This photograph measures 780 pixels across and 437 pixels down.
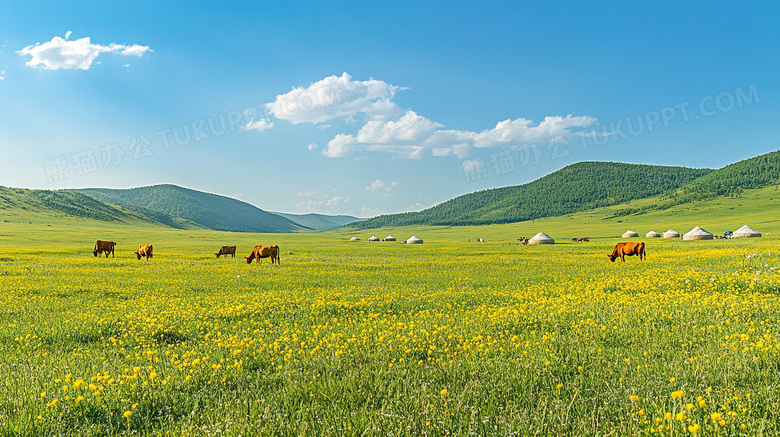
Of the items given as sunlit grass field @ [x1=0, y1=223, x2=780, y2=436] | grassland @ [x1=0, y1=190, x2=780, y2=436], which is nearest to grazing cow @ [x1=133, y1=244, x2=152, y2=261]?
grassland @ [x1=0, y1=190, x2=780, y2=436]

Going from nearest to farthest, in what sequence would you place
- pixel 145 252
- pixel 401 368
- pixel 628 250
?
pixel 401 368
pixel 628 250
pixel 145 252

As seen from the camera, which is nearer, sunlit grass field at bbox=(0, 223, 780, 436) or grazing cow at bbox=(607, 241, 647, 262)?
sunlit grass field at bbox=(0, 223, 780, 436)

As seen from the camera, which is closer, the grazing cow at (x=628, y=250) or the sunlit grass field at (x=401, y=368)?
the sunlit grass field at (x=401, y=368)

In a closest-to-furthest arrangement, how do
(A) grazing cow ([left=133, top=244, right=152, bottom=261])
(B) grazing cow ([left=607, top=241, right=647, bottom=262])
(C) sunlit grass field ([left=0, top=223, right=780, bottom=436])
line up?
(C) sunlit grass field ([left=0, top=223, right=780, bottom=436]) < (B) grazing cow ([left=607, top=241, right=647, bottom=262]) < (A) grazing cow ([left=133, top=244, right=152, bottom=261])

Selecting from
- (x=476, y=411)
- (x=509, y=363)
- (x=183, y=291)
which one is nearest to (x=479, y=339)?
(x=509, y=363)

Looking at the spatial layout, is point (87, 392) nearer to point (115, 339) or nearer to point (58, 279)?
point (115, 339)

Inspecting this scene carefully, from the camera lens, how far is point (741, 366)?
19.6ft

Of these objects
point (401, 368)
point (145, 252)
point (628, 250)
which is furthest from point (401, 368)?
point (145, 252)

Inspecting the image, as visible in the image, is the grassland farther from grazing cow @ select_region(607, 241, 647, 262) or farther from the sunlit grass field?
grazing cow @ select_region(607, 241, 647, 262)

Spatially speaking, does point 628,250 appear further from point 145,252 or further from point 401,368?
point 145,252

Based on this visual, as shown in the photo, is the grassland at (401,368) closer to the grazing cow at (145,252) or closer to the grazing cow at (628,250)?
the grazing cow at (628,250)

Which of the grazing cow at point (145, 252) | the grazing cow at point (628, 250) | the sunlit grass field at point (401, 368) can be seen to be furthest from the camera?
the grazing cow at point (145, 252)

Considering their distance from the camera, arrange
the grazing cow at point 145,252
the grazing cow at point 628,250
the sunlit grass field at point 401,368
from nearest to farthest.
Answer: the sunlit grass field at point 401,368
the grazing cow at point 628,250
the grazing cow at point 145,252

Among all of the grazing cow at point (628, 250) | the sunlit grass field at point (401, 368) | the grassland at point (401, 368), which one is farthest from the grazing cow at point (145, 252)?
the grazing cow at point (628, 250)
